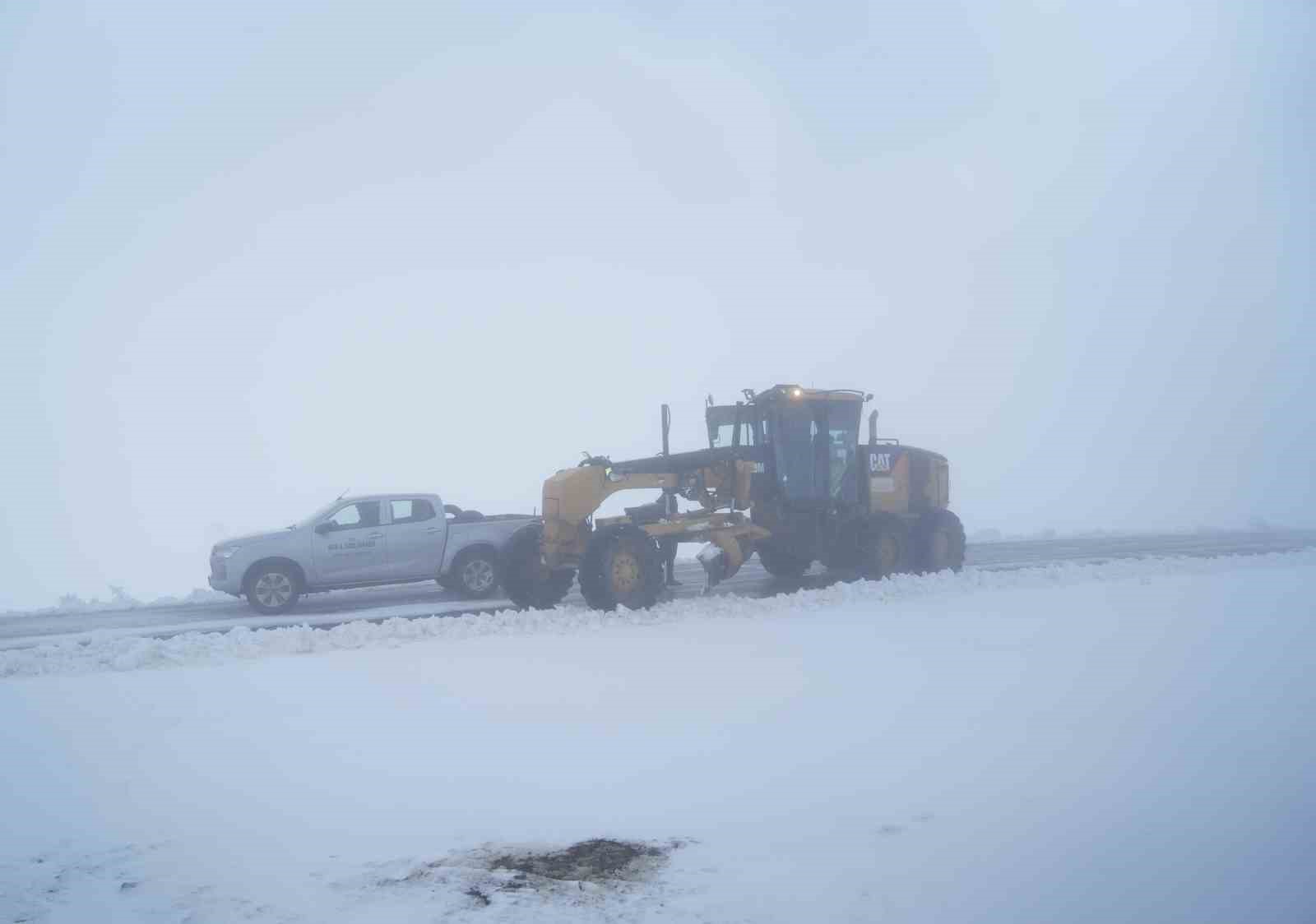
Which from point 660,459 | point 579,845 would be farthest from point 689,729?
point 660,459

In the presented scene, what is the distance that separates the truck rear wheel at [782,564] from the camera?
18.5 meters

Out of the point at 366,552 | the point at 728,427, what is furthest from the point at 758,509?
the point at 366,552

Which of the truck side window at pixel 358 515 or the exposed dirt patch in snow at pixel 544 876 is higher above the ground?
the truck side window at pixel 358 515

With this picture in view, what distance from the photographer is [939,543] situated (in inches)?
742

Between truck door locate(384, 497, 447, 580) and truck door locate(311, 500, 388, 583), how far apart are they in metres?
0.20

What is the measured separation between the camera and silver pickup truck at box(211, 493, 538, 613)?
A: 16.0m

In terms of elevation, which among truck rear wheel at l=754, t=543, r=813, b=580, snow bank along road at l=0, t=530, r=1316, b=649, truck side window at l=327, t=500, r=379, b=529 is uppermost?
truck side window at l=327, t=500, r=379, b=529

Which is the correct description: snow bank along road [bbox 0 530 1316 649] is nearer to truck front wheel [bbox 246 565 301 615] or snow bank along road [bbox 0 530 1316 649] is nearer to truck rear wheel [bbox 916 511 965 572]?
truck front wheel [bbox 246 565 301 615]

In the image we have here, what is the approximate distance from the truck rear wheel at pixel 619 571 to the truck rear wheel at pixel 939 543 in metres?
6.57

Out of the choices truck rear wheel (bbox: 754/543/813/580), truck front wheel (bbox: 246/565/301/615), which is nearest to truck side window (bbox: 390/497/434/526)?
truck front wheel (bbox: 246/565/301/615)

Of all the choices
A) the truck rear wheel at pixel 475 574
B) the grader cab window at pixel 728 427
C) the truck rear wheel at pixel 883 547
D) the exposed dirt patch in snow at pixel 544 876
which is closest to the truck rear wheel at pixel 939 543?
the truck rear wheel at pixel 883 547

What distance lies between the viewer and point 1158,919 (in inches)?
185

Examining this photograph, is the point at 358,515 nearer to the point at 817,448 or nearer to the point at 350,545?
the point at 350,545

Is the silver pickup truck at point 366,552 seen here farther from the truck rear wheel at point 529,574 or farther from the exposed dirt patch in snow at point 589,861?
the exposed dirt patch in snow at point 589,861
